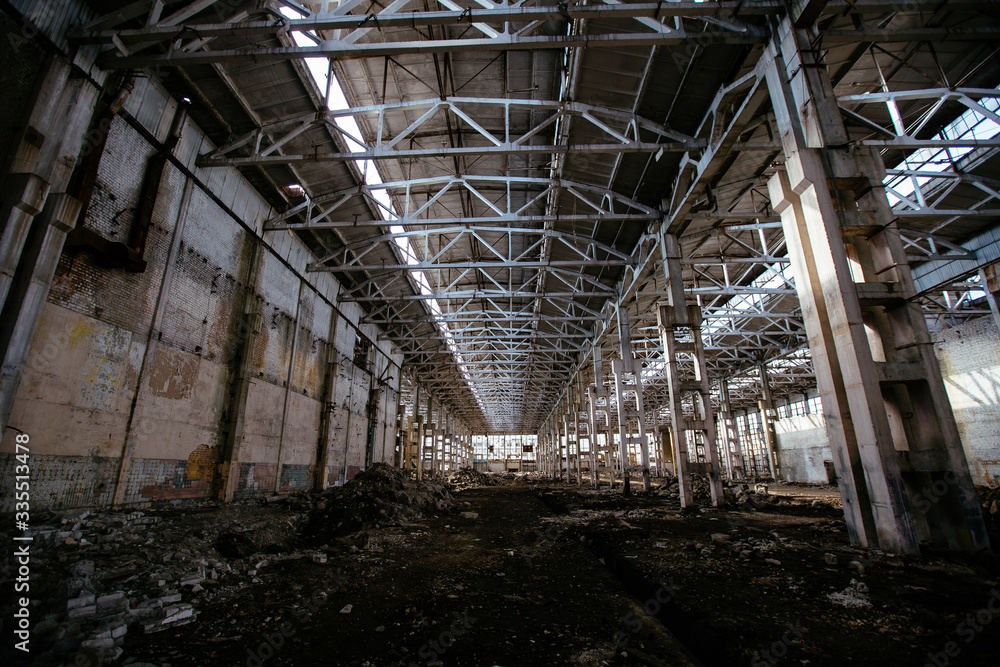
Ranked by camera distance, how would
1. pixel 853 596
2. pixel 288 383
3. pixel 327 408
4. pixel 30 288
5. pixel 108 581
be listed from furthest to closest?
1. pixel 327 408
2. pixel 288 383
3. pixel 30 288
4. pixel 108 581
5. pixel 853 596

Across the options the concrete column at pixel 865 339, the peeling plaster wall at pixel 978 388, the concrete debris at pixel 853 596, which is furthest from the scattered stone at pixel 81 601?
the peeling plaster wall at pixel 978 388

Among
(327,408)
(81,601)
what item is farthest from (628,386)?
(81,601)

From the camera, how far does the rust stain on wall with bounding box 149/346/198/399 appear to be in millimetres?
8023

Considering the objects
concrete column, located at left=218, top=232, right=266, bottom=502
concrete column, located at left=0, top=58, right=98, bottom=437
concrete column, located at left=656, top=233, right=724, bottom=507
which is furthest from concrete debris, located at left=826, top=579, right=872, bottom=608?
concrete column, located at left=218, top=232, right=266, bottom=502

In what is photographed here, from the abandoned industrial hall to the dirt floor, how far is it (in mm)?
41

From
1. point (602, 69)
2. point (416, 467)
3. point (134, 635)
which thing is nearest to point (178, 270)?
point (134, 635)

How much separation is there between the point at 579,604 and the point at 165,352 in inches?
350

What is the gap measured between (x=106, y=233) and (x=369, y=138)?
21.1 feet

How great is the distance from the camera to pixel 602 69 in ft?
28.8

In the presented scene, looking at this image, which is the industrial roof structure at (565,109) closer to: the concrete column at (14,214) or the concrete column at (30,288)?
the concrete column at (14,214)

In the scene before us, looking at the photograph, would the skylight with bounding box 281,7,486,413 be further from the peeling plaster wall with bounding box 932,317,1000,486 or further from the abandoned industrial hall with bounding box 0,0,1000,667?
the peeling plaster wall with bounding box 932,317,1000,486

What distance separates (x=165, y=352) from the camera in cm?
823

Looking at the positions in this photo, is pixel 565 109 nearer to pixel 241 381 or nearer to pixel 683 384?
pixel 683 384

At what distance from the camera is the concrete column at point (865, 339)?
4.62 metres
